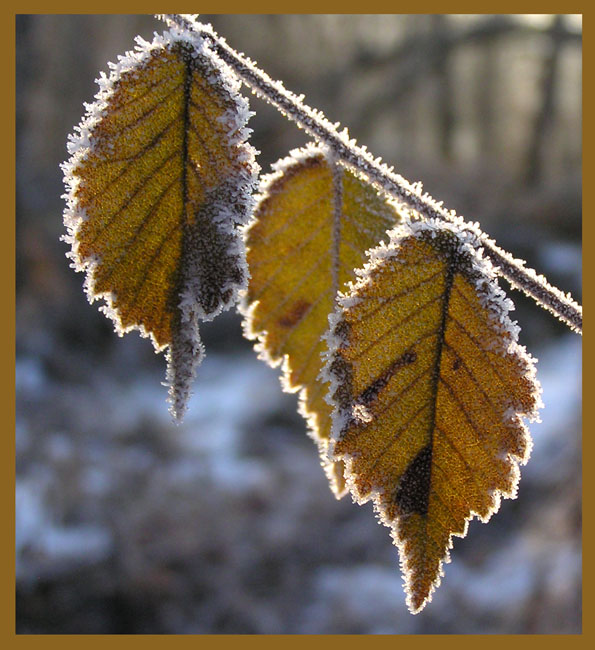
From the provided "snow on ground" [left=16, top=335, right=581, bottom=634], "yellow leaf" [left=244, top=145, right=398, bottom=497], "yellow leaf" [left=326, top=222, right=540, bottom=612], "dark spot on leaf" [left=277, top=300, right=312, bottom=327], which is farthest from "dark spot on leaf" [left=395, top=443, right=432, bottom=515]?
"snow on ground" [left=16, top=335, right=581, bottom=634]

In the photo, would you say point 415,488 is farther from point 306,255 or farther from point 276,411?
point 276,411

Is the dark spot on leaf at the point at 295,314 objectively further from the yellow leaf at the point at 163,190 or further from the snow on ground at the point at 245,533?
the snow on ground at the point at 245,533

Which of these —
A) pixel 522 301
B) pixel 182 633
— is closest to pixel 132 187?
pixel 182 633

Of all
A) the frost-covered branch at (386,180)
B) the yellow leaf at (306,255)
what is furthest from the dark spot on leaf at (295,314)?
the frost-covered branch at (386,180)

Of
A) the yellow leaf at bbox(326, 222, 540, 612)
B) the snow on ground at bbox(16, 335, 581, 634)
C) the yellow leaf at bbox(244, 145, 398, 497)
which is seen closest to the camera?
the yellow leaf at bbox(326, 222, 540, 612)

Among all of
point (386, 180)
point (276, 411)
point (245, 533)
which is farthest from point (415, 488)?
point (276, 411)

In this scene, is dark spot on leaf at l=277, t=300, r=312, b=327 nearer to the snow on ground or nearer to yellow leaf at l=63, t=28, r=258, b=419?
yellow leaf at l=63, t=28, r=258, b=419
